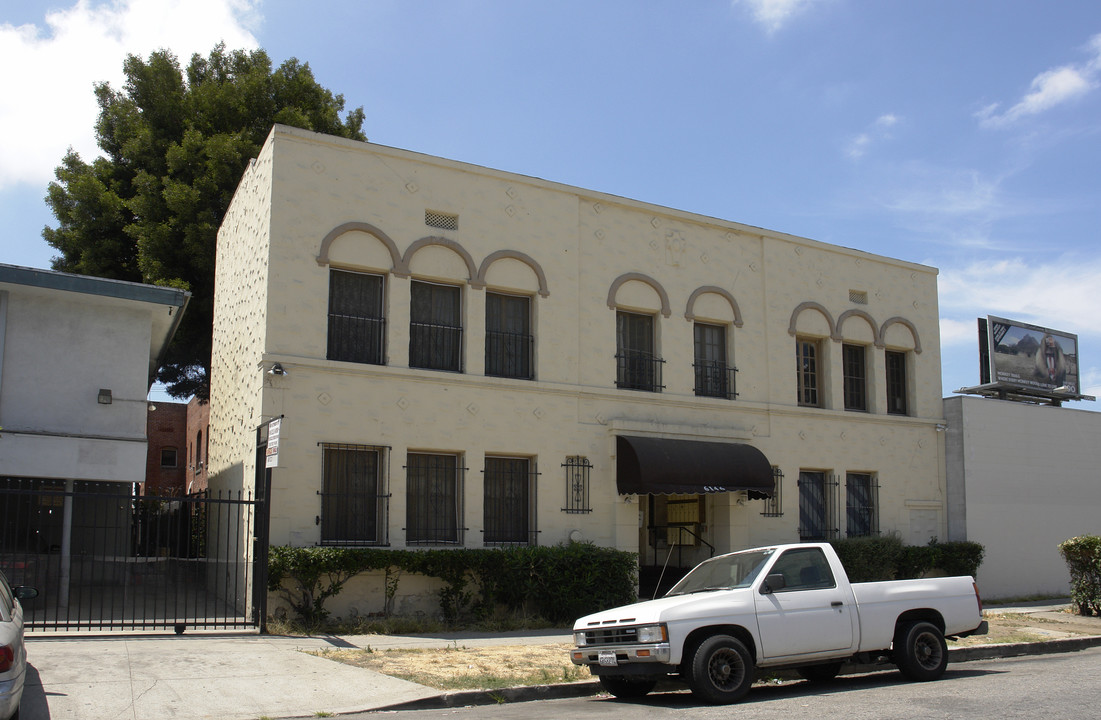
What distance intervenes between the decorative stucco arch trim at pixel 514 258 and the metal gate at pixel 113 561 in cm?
568

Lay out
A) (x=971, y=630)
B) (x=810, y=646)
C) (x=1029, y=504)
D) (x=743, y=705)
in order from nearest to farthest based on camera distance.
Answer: (x=743, y=705) → (x=810, y=646) → (x=971, y=630) → (x=1029, y=504)

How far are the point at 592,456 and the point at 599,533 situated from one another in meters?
1.45

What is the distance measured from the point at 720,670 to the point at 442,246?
10.0 m

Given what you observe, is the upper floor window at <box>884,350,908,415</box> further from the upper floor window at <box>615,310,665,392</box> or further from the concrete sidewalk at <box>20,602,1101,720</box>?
the concrete sidewalk at <box>20,602,1101,720</box>

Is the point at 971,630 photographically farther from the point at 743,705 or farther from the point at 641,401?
the point at 641,401

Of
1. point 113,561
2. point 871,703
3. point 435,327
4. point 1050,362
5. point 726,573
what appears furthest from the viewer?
point 1050,362

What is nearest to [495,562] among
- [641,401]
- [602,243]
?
[641,401]

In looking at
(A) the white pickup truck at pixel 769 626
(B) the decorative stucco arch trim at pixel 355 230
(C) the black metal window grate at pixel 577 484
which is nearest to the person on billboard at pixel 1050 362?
(C) the black metal window grate at pixel 577 484

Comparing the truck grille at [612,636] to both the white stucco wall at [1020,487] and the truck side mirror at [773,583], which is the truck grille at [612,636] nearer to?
the truck side mirror at [773,583]

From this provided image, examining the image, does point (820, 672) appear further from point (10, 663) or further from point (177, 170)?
point (177, 170)

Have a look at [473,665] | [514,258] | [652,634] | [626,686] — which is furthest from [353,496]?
[652,634]

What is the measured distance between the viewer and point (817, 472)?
21.8 m

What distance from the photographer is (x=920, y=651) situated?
37.3ft

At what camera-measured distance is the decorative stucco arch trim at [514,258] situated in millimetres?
17906
